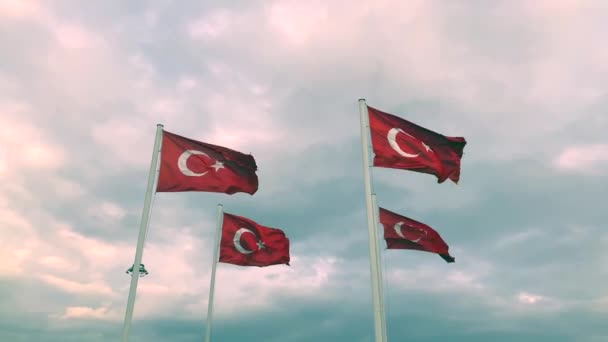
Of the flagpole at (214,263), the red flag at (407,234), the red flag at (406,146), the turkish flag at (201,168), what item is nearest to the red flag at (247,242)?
the flagpole at (214,263)

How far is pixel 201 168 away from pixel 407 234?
8164mm

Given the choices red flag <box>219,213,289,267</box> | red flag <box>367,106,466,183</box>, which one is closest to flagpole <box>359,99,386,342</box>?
red flag <box>367,106,466,183</box>

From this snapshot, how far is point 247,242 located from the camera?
31.2 metres

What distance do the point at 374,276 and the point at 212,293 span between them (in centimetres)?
1747

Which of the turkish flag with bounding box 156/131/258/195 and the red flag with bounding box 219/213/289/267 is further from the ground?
the red flag with bounding box 219/213/289/267

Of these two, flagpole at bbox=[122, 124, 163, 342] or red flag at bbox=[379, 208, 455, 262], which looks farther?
red flag at bbox=[379, 208, 455, 262]

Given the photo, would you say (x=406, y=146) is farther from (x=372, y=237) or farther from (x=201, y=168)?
(x=201, y=168)

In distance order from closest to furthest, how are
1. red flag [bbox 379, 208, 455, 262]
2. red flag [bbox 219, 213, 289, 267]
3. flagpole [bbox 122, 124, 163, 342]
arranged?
flagpole [bbox 122, 124, 163, 342]
red flag [bbox 379, 208, 455, 262]
red flag [bbox 219, 213, 289, 267]

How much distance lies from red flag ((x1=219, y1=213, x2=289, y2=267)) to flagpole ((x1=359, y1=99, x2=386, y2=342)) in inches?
550

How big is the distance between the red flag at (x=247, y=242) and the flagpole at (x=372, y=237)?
1398 centimetres

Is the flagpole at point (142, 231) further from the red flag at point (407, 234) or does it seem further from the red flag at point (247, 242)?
the red flag at point (247, 242)

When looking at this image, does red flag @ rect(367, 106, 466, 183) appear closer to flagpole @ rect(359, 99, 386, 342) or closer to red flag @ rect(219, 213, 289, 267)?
flagpole @ rect(359, 99, 386, 342)

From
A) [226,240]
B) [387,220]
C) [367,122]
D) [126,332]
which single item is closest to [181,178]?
[126,332]

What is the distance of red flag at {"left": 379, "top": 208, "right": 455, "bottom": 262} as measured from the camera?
2105cm
